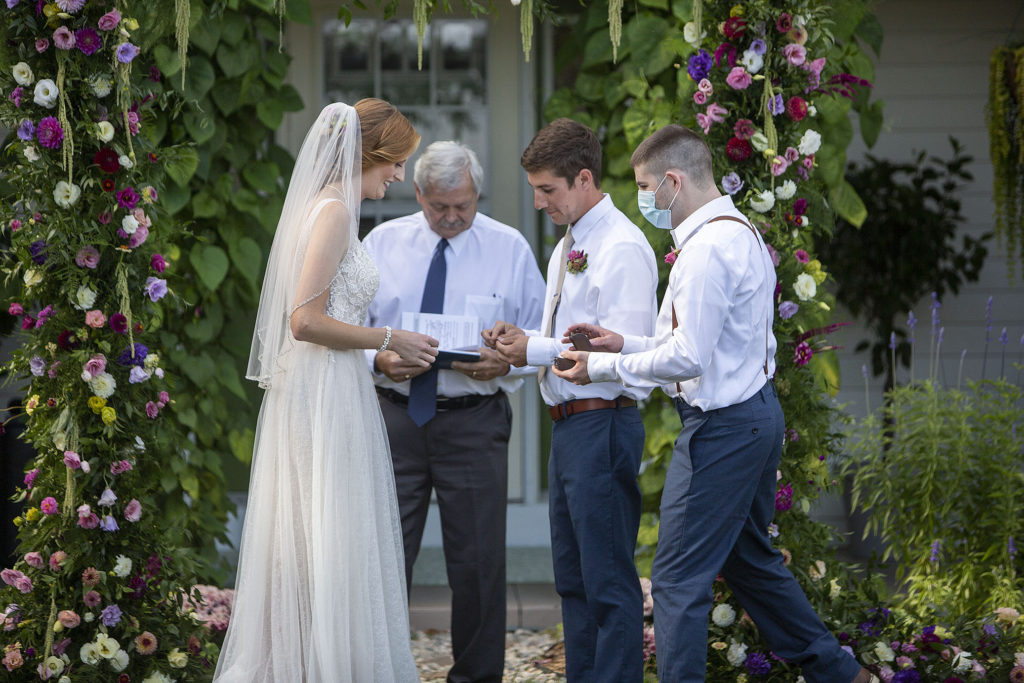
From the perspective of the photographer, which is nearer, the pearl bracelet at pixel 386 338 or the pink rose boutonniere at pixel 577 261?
the pink rose boutonniere at pixel 577 261

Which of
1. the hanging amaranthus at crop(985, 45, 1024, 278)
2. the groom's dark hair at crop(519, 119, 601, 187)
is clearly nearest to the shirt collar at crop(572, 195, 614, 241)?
the groom's dark hair at crop(519, 119, 601, 187)

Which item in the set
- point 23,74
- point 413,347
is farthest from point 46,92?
point 413,347

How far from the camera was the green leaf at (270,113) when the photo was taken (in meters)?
5.09

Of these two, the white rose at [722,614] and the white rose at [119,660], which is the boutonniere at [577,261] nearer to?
the white rose at [722,614]

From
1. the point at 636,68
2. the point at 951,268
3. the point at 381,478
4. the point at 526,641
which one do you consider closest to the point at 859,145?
the point at 951,268

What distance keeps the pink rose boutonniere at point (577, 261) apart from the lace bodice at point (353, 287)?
61 cm

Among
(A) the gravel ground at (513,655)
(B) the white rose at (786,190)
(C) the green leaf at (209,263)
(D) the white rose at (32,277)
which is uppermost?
(B) the white rose at (786,190)

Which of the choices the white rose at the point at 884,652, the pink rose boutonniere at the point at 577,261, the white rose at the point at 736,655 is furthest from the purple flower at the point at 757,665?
the pink rose boutonniere at the point at 577,261

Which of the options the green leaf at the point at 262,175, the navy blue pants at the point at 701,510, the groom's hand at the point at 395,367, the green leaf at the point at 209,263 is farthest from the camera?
the green leaf at the point at 262,175

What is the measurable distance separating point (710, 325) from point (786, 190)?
1032mm

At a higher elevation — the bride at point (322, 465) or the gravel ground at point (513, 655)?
the bride at point (322, 465)

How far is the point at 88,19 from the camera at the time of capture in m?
3.41

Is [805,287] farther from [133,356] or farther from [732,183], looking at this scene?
[133,356]

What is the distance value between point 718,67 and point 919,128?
2684mm
